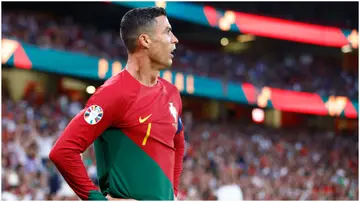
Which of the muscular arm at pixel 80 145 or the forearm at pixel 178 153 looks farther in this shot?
the forearm at pixel 178 153

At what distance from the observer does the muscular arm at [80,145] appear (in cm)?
300

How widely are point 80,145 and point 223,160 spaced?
15432 millimetres

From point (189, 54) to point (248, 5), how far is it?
165 inches

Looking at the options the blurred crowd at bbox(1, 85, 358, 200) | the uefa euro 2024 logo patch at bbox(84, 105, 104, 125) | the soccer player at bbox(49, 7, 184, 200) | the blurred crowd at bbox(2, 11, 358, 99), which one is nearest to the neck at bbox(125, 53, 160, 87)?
the soccer player at bbox(49, 7, 184, 200)

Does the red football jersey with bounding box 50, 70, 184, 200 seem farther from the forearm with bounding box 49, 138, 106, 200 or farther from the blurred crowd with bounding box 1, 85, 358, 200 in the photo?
the blurred crowd with bounding box 1, 85, 358, 200

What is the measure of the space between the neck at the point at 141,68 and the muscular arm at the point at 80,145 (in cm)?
22

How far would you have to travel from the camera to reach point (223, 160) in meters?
18.3

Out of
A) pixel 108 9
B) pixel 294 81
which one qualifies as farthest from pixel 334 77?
pixel 108 9

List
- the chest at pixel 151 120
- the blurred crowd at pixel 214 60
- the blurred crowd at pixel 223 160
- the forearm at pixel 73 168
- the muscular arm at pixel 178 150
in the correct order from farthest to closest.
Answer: the blurred crowd at pixel 214 60, the blurred crowd at pixel 223 160, the muscular arm at pixel 178 150, the chest at pixel 151 120, the forearm at pixel 73 168

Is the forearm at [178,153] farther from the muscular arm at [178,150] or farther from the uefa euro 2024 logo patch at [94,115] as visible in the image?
the uefa euro 2024 logo patch at [94,115]

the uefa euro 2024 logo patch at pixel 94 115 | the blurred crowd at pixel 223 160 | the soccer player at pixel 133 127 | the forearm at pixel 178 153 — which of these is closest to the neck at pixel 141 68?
the soccer player at pixel 133 127

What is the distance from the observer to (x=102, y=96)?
3.07m

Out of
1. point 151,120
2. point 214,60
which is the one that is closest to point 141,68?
point 151,120

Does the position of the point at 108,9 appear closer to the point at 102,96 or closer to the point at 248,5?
the point at 248,5
